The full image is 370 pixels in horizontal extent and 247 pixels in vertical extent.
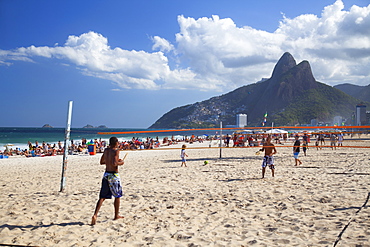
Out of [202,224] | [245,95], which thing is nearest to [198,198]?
[202,224]

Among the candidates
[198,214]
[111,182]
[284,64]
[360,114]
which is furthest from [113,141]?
[284,64]

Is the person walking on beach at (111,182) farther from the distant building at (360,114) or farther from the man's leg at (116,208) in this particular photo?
the distant building at (360,114)

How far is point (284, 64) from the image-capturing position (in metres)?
110

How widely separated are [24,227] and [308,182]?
18.6ft

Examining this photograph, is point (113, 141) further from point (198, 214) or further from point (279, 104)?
point (279, 104)

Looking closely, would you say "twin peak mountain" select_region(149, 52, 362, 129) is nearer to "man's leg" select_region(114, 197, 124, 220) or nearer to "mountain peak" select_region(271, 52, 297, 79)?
"mountain peak" select_region(271, 52, 297, 79)

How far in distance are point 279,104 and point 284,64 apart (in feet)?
89.0

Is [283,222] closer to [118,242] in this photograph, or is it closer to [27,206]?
[118,242]

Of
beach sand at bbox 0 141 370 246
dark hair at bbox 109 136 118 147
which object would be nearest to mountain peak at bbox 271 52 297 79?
beach sand at bbox 0 141 370 246

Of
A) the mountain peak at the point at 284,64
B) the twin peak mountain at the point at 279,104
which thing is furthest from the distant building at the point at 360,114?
the mountain peak at the point at 284,64

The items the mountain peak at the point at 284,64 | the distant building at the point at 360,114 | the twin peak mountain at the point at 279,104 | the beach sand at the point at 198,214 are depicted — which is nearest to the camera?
the beach sand at the point at 198,214

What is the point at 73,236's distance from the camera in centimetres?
343

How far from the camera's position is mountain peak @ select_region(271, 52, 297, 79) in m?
108

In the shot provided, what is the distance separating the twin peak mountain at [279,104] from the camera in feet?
256
